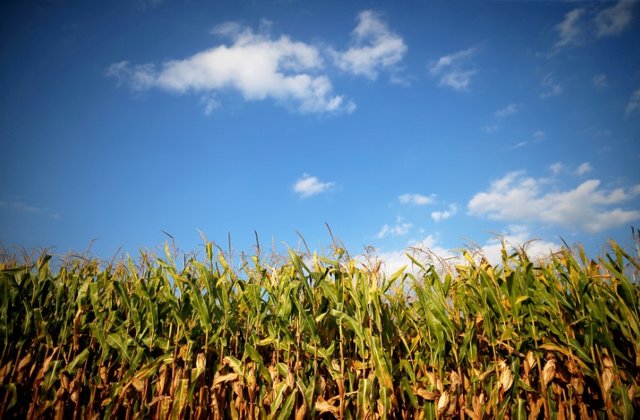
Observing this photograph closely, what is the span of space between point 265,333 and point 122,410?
1649 mm

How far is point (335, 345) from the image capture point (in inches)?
124

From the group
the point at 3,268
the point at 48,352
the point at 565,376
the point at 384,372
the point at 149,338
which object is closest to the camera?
the point at 384,372

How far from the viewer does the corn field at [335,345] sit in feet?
9.29

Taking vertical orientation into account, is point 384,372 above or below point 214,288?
below

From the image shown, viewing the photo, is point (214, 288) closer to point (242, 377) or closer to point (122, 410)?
point (242, 377)

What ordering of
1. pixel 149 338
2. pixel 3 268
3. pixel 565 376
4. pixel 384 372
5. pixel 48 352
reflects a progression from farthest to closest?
pixel 3 268 < pixel 48 352 < pixel 149 338 < pixel 565 376 < pixel 384 372

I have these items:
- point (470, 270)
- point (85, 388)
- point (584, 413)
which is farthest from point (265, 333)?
point (584, 413)

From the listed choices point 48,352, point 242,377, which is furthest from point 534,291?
point 48,352

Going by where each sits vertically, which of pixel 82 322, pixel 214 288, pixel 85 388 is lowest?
pixel 85 388

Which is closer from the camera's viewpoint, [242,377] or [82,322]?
[242,377]

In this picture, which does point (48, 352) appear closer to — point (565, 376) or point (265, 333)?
point (265, 333)

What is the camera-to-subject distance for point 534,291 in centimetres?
298

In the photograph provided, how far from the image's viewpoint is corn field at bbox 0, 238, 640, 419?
2.83m

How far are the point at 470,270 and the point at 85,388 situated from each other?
4.21 meters
